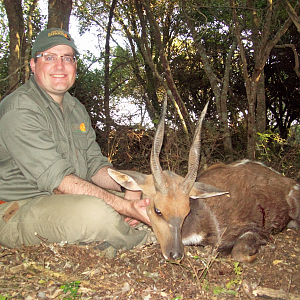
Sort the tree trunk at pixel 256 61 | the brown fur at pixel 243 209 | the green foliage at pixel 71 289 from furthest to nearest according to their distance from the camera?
the tree trunk at pixel 256 61 < the brown fur at pixel 243 209 < the green foliage at pixel 71 289

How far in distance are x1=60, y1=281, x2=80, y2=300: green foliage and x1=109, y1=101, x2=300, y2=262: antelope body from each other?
36.5 inches

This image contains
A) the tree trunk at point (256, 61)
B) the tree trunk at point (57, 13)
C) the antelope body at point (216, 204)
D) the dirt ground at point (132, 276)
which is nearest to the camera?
the dirt ground at point (132, 276)

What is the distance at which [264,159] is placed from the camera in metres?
7.10

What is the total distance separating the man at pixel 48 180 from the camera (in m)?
3.40

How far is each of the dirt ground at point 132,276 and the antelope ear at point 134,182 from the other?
0.71m

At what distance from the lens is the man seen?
3.40 m

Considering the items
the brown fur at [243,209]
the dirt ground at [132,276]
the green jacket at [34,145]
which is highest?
the green jacket at [34,145]

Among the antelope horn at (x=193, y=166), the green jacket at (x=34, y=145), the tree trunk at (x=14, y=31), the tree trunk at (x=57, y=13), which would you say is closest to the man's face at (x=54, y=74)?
the green jacket at (x=34, y=145)

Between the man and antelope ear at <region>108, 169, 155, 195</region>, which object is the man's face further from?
antelope ear at <region>108, 169, 155, 195</region>

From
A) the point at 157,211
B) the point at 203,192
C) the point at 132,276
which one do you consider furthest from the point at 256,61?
the point at 132,276

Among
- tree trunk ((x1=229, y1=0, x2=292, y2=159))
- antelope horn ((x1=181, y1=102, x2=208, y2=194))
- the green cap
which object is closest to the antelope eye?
antelope horn ((x1=181, y1=102, x2=208, y2=194))

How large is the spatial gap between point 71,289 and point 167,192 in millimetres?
1375

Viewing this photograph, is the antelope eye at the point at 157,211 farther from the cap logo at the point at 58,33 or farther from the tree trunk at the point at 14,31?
the tree trunk at the point at 14,31

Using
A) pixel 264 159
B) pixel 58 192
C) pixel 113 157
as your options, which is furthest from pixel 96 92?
pixel 58 192
